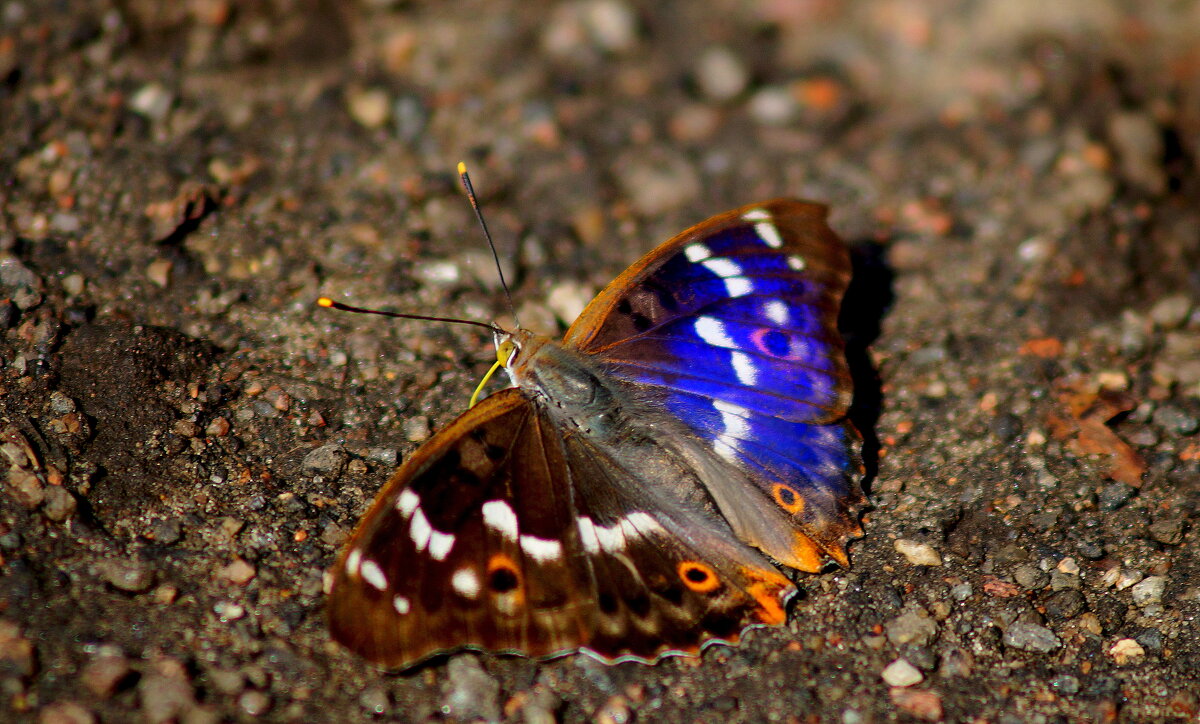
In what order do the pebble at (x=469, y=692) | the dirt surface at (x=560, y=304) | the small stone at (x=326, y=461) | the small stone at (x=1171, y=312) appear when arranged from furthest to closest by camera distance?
1. the small stone at (x=1171, y=312)
2. the small stone at (x=326, y=461)
3. the dirt surface at (x=560, y=304)
4. the pebble at (x=469, y=692)

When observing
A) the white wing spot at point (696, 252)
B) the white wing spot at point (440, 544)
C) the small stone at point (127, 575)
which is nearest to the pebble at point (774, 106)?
the white wing spot at point (696, 252)

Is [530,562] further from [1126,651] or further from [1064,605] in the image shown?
[1126,651]

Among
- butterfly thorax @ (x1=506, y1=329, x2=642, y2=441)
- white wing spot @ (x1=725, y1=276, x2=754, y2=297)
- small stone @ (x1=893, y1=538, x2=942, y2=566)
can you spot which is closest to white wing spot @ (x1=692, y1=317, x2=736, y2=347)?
white wing spot @ (x1=725, y1=276, x2=754, y2=297)

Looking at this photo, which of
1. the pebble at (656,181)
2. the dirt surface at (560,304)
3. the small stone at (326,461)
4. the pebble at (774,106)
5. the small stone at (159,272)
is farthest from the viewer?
the pebble at (774,106)

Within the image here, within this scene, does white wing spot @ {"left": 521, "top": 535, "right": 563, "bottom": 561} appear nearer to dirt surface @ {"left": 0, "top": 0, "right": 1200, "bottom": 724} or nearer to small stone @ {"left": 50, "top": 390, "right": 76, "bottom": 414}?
dirt surface @ {"left": 0, "top": 0, "right": 1200, "bottom": 724}

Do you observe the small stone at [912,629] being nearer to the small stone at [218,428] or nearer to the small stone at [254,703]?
the small stone at [254,703]

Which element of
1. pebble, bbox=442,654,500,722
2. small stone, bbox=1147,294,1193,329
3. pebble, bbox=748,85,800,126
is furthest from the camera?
pebble, bbox=748,85,800,126
